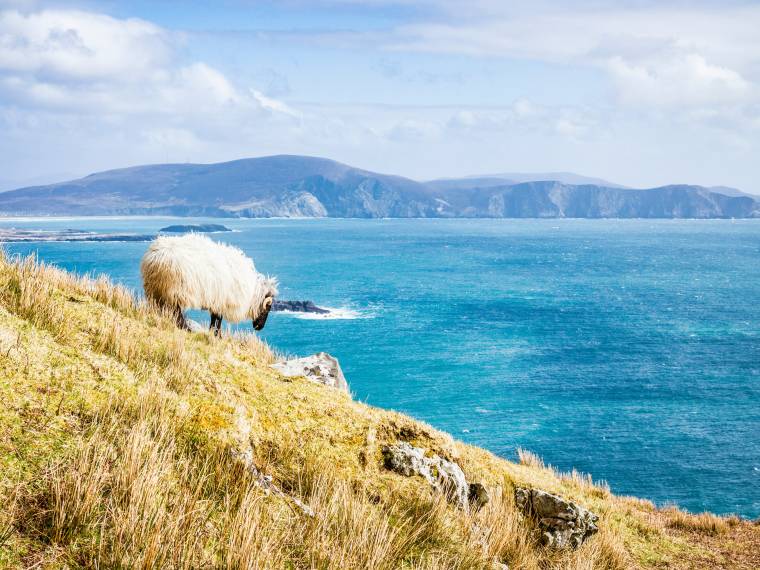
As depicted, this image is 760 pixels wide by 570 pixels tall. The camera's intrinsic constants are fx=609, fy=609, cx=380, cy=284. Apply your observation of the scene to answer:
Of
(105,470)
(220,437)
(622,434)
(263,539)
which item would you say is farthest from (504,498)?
(622,434)

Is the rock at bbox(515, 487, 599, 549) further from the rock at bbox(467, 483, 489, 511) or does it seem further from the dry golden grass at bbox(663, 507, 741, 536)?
the dry golden grass at bbox(663, 507, 741, 536)

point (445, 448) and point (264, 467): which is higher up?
point (264, 467)

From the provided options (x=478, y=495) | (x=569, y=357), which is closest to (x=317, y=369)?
(x=478, y=495)

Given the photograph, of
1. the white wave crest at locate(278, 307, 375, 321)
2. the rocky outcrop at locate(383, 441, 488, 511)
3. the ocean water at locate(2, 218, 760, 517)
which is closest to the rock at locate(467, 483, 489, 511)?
the rocky outcrop at locate(383, 441, 488, 511)

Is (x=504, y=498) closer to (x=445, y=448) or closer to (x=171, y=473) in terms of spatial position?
(x=445, y=448)

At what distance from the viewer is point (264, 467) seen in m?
5.44

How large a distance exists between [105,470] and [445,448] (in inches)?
181

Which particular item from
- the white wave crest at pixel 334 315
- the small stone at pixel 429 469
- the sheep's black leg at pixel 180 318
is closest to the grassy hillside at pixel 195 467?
the small stone at pixel 429 469

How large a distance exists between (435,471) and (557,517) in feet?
6.75

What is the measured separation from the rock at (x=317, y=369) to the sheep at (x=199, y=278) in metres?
1.92

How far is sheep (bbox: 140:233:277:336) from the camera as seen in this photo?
522 inches

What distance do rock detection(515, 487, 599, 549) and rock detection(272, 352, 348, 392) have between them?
14.0 feet

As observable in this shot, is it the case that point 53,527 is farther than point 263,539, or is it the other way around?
point 263,539

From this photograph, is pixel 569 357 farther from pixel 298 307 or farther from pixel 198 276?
pixel 198 276
